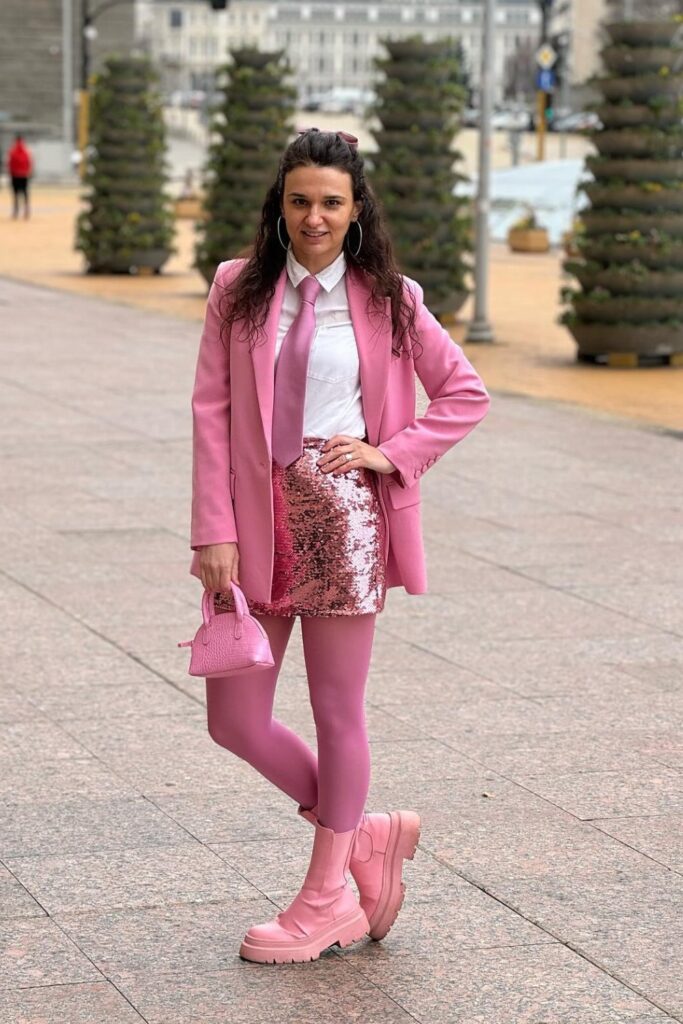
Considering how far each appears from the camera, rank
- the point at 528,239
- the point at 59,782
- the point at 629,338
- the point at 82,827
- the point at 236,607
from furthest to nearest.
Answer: the point at 528,239 < the point at 629,338 < the point at 59,782 < the point at 82,827 < the point at 236,607

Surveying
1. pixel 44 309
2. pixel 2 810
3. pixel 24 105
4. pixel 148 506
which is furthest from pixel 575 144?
pixel 2 810

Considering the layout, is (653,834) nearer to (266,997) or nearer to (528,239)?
(266,997)

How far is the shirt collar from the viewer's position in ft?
13.5

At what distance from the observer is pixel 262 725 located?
4.18 metres

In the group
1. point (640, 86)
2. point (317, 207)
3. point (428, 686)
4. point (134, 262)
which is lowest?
point (134, 262)

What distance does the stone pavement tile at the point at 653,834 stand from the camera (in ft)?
16.3

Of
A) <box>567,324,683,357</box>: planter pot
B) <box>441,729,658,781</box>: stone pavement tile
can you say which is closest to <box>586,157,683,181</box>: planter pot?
<box>567,324,683,357</box>: planter pot

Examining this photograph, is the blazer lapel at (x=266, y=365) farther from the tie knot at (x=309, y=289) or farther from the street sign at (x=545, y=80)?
the street sign at (x=545, y=80)

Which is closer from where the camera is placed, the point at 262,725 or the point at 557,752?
the point at 262,725

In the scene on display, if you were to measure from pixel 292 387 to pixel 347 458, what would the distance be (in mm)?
176

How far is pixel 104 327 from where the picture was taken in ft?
65.3

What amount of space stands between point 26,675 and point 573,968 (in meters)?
2.89

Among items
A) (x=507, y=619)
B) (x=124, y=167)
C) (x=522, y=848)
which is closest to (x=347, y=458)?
(x=522, y=848)

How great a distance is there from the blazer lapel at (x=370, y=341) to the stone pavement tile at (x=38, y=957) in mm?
1271
